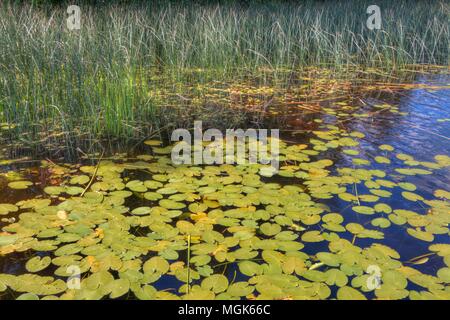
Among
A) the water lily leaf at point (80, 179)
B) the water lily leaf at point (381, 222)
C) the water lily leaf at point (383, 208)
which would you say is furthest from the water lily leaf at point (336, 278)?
the water lily leaf at point (80, 179)

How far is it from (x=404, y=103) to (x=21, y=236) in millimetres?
4232

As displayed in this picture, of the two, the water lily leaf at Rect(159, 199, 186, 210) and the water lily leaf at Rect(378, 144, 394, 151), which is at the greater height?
the water lily leaf at Rect(378, 144, 394, 151)

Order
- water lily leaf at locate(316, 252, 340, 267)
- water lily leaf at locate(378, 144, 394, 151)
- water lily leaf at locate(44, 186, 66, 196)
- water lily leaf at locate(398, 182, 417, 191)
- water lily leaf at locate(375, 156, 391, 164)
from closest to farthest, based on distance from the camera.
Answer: water lily leaf at locate(316, 252, 340, 267), water lily leaf at locate(44, 186, 66, 196), water lily leaf at locate(398, 182, 417, 191), water lily leaf at locate(375, 156, 391, 164), water lily leaf at locate(378, 144, 394, 151)


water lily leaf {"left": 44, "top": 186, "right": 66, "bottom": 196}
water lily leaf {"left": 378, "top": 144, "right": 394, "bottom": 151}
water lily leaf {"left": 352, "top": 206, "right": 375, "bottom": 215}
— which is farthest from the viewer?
water lily leaf {"left": 378, "top": 144, "right": 394, "bottom": 151}

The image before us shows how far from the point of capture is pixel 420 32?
7.79 metres

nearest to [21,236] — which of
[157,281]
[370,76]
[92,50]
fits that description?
[157,281]

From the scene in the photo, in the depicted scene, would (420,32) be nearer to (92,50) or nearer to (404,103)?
(404,103)

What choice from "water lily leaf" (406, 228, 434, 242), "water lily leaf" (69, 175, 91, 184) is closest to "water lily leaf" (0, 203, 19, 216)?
"water lily leaf" (69, 175, 91, 184)

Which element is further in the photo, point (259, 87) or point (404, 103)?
point (259, 87)

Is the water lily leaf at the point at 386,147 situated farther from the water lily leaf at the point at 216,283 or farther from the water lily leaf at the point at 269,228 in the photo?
A: the water lily leaf at the point at 216,283

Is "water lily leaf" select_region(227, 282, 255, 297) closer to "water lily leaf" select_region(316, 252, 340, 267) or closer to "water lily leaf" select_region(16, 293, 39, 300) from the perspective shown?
"water lily leaf" select_region(316, 252, 340, 267)

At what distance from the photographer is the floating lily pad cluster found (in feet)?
6.16

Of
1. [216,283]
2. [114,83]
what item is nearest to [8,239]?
[216,283]

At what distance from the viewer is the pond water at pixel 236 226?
1893 mm
